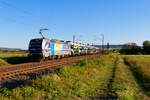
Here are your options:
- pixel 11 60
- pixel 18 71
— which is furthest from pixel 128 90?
pixel 11 60

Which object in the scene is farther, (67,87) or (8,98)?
(67,87)

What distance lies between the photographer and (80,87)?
7.66 m

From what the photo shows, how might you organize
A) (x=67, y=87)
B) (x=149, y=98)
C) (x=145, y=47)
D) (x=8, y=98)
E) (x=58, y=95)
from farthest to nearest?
(x=145, y=47) → (x=67, y=87) → (x=149, y=98) → (x=58, y=95) → (x=8, y=98)

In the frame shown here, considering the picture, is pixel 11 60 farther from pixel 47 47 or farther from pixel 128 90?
pixel 128 90

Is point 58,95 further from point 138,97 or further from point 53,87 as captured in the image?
point 138,97

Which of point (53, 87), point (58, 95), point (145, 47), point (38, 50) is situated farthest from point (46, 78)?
point (145, 47)

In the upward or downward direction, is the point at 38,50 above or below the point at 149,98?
above

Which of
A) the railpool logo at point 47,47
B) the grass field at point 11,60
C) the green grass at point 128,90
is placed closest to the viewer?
the green grass at point 128,90

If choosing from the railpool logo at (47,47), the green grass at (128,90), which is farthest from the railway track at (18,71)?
the green grass at (128,90)

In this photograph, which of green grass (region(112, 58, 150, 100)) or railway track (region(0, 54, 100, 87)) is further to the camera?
railway track (region(0, 54, 100, 87))

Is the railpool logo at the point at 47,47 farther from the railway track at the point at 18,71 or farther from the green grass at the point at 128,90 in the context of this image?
the green grass at the point at 128,90

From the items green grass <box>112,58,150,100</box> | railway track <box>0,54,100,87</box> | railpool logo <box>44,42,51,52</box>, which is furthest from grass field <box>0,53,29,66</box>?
green grass <box>112,58,150,100</box>

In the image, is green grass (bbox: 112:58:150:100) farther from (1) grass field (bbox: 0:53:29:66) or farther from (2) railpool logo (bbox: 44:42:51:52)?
(1) grass field (bbox: 0:53:29:66)

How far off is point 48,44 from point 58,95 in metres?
14.2
